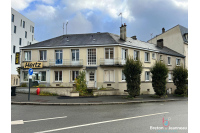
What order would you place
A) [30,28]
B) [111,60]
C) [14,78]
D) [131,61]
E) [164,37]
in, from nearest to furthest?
[131,61], [111,60], [164,37], [14,78], [30,28]

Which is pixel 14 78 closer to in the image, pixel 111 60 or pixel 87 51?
pixel 87 51

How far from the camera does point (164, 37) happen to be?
3469 cm

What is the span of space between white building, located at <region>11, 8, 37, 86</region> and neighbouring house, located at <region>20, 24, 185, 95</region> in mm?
19768

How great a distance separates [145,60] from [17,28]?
110 ft

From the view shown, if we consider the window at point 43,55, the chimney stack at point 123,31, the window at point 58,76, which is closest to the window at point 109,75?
the chimney stack at point 123,31

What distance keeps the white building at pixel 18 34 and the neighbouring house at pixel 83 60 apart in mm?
19768

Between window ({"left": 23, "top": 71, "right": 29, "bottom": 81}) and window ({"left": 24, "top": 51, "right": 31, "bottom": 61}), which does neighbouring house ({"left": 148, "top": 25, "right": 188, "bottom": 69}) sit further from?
window ({"left": 23, "top": 71, "right": 29, "bottom": 81})

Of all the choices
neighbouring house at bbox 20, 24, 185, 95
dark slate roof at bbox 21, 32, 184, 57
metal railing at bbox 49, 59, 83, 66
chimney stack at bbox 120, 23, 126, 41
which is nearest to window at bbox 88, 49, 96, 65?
neighbouring house at bbox 20, 24, 185, 95

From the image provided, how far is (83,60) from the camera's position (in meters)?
22.7

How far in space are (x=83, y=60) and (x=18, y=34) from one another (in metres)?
28.9

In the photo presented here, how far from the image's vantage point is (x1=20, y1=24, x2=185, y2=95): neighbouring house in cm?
2203

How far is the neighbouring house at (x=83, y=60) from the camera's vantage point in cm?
2203

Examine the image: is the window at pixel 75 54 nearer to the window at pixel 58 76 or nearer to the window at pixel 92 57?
Answer: the window at pixel 92 57

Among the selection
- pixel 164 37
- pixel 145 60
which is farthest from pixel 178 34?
pixel 145 60
